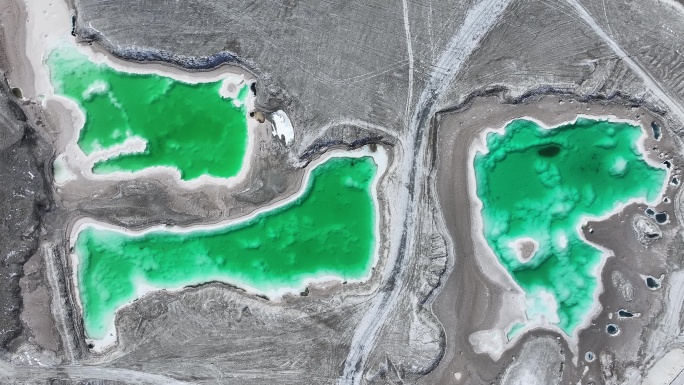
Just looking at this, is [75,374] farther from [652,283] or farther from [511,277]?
[652,283]

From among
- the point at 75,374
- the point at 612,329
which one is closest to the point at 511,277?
the point at 612,329

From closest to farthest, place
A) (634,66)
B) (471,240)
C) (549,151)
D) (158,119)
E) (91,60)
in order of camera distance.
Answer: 1. (634,66)
2. (471,240)
3. (549,151)
4. (91,60)
5. (158,119)

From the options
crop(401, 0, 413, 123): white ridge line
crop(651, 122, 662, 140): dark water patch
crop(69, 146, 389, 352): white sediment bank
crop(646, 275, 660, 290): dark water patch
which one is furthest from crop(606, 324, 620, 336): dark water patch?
crop(401, 0, 413, 123): white ridge line

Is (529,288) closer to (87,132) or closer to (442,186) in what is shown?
(442,186)

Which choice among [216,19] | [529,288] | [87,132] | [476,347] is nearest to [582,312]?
[529,288]

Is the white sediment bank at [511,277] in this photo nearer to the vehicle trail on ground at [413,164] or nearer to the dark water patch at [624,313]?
the dark water patch at [624,313]

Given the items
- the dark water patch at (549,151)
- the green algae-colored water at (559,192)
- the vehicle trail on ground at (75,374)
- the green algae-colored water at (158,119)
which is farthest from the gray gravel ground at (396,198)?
the green algae-colored water at (158,119)

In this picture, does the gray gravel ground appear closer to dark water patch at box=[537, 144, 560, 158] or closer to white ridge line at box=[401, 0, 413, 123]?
white ridge line at box=[401, 0, 413, 123]
